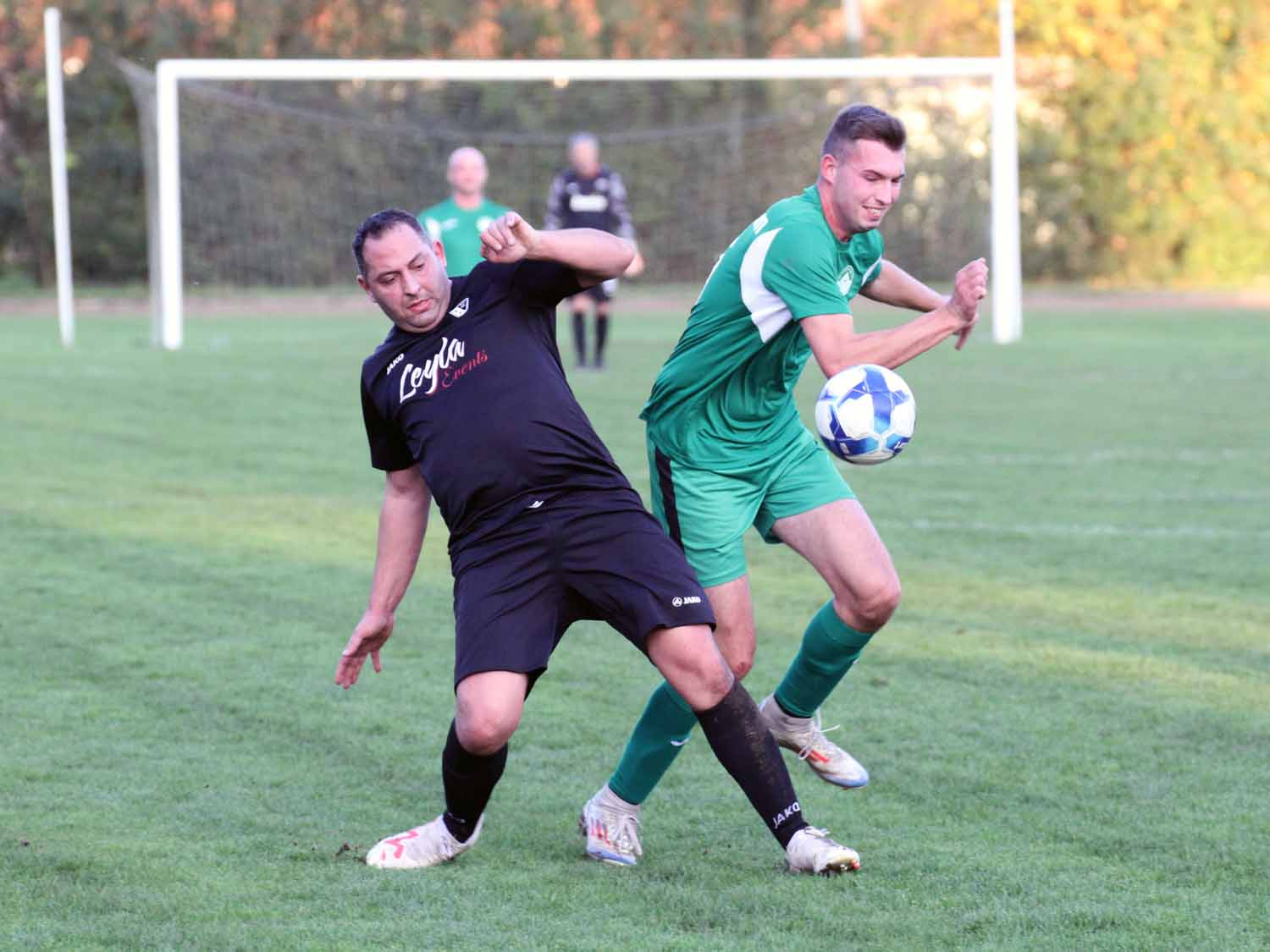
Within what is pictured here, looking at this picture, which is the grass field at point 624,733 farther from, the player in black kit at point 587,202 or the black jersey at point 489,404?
the player in black kit at point 587,202

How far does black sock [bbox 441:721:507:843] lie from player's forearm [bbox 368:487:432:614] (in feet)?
1.27

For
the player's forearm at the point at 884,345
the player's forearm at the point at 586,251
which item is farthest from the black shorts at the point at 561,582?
the player's forearm at the point at 884,345

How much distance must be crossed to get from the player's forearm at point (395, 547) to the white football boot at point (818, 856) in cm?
113

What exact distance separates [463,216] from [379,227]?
10.0 meters

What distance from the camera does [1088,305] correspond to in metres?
28.1

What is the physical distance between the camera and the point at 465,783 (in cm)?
430

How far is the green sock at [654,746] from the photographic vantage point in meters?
4.55

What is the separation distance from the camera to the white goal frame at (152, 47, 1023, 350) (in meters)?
18.9

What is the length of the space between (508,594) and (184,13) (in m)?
28.9

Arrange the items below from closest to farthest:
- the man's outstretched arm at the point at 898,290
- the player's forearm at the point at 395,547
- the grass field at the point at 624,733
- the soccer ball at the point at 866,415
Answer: the grass field at the point at 624,733, the player's forearm at the point at 395,547, the soccer ball at the point at 866,415, the man's outstretched arm at the point at 898,290

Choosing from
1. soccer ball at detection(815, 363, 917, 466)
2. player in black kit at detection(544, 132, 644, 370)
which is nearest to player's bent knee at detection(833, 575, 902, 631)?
soccer ball at detection(815, 363, 917, 466)

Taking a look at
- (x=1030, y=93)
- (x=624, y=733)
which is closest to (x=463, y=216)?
(x=624, y=733)

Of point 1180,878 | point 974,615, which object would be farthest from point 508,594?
point 974,615

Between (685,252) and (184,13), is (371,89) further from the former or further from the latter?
(184,13)
